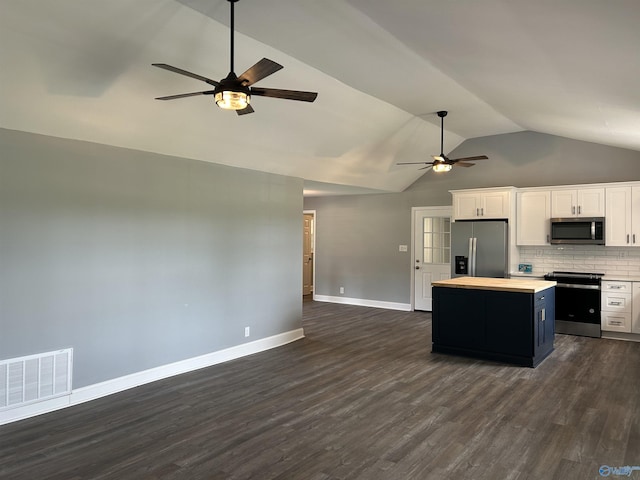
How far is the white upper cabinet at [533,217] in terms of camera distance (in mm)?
7078

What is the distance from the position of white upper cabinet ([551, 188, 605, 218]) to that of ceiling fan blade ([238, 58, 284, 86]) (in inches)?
228

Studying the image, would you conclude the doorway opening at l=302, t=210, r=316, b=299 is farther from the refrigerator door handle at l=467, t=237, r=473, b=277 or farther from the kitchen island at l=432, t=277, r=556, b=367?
the kitchen island at l=432, t=277, r=556, b=367

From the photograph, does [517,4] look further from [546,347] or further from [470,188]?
[470,188]

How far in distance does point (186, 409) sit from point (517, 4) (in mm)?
3751

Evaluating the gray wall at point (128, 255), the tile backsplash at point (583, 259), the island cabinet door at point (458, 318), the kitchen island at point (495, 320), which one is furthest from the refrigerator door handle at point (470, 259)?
the gray wall at point (128, 255)

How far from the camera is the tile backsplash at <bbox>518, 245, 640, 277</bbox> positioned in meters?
6.72

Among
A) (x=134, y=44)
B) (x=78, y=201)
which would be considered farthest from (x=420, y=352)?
(x=134, y=44)

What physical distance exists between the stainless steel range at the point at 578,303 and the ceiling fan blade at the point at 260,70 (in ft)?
18.8

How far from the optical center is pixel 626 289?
6.32 metres

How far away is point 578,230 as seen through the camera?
6723 mm

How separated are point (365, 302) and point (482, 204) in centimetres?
310

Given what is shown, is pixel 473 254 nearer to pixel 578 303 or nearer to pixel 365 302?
pixel 578 303

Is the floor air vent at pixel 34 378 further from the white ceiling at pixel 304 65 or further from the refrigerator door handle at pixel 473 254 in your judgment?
the refrigerator door handle at pixel 473 254

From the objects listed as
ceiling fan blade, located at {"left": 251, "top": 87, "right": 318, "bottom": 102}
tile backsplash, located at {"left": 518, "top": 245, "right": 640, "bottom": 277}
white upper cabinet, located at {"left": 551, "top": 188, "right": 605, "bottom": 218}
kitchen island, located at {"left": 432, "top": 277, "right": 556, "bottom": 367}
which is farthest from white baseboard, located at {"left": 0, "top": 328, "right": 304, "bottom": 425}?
white upper cabinet, located at {"left": 551, "top": 188, "right": 605, "bottom": 218}
